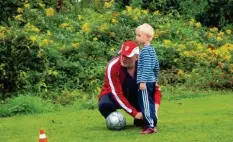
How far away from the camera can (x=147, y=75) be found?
26.8 feet

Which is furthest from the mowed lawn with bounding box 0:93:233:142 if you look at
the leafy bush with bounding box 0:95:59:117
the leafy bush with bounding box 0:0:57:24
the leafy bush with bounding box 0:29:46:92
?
the leafy bush with bounding box 0:0:57:24

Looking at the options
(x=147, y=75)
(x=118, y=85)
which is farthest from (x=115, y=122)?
(x=147, y=75)

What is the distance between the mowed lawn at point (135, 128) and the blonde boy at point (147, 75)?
232 mm

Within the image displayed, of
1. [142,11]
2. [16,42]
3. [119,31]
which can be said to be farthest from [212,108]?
[142,11]

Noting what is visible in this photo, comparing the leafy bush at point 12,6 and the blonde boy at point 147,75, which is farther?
the leafy bush at point 12,6

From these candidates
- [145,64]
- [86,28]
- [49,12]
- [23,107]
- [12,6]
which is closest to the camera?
[145,64]

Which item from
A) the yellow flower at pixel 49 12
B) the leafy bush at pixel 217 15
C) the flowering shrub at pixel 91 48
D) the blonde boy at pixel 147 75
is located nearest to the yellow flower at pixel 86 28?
the flowering shrub at pixel 91 48

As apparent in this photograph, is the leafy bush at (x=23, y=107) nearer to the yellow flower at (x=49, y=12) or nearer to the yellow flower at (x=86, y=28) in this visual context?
the yellow flower at (x=86, y=28)

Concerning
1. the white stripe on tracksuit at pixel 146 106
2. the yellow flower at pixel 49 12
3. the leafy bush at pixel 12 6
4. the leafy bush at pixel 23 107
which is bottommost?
the leafy bush at pixel 23 107

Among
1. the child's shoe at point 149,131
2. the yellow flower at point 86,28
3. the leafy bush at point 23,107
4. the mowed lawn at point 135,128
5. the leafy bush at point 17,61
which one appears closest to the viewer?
the mowed lawn at point 135,128

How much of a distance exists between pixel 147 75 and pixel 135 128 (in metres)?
0.98

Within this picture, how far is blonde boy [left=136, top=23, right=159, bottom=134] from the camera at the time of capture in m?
8.14

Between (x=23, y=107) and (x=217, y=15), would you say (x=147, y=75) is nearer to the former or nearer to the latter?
(x=23, y=107)

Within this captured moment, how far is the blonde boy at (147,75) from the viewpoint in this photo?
814 centimetres
